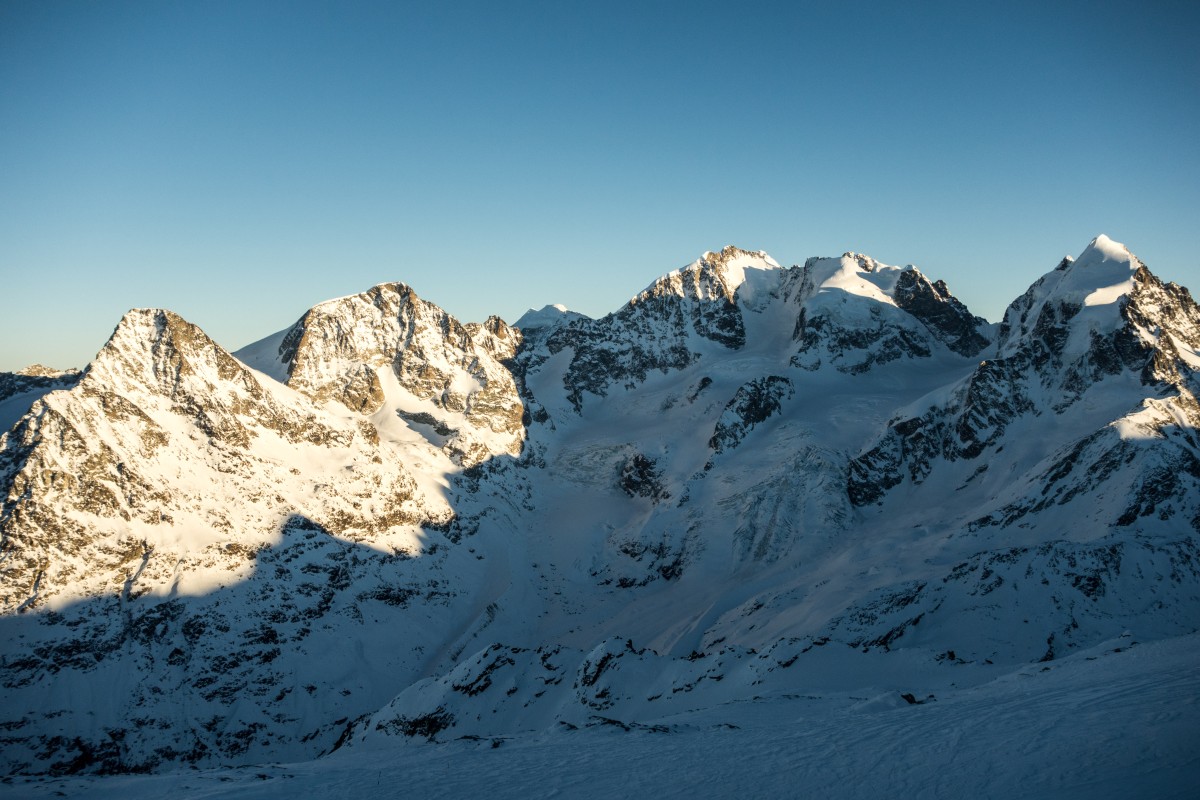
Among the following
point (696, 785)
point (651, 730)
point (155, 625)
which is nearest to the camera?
point (696, 785)

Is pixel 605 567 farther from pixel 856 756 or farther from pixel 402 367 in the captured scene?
pixel 856 756

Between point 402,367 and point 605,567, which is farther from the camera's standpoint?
point 402,367

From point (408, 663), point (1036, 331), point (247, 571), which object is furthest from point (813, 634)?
point (1036, 331)

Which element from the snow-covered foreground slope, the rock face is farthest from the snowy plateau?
the rock face

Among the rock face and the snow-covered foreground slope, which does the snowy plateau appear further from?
the rock face

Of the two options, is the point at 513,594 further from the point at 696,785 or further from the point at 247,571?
the point at 696,785

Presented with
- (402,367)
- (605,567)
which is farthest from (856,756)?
(402,367)

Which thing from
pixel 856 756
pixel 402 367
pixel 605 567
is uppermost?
pixel 402 367
